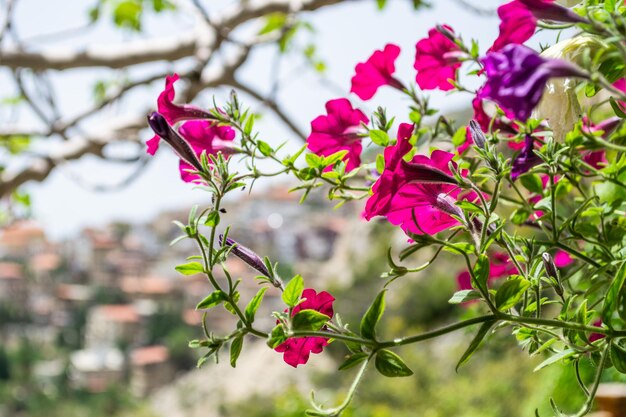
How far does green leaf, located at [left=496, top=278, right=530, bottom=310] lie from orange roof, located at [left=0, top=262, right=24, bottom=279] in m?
18.6

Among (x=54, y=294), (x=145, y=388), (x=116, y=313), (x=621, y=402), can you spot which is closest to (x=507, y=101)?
(x=621, y=402)

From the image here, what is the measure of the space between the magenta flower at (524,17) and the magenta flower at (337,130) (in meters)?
0.11

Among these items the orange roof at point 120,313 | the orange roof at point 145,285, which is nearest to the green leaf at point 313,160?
the orange roof at point 120,313

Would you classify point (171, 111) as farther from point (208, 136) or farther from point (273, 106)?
point (273, 106)

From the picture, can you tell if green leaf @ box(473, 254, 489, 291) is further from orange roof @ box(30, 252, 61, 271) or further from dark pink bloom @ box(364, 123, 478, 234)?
orange roof @ box(30, 252, 61, 271)

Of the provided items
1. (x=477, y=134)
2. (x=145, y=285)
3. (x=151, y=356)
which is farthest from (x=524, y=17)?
(x=145, y=285)

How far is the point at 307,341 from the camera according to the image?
1.11 feet

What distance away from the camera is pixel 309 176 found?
0.35 m

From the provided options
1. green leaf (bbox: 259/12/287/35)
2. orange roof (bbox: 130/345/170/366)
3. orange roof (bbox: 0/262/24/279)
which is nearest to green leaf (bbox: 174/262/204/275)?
green leaf (bbox: 259/12/287/35)

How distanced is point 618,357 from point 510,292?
0.19ft

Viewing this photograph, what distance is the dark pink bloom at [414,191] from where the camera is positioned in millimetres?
295

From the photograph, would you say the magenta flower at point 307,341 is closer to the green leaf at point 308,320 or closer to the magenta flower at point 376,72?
the green leaf at point 308,320

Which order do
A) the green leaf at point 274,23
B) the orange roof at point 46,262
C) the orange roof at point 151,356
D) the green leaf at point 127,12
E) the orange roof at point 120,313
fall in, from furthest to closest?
the orange roof at point 46,262, the orange roof at point 120,313, the orange roof at point 151,356, the green leaf at point 127,12, the green leaf at point 274,23

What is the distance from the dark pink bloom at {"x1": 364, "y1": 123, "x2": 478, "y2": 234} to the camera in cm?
29
